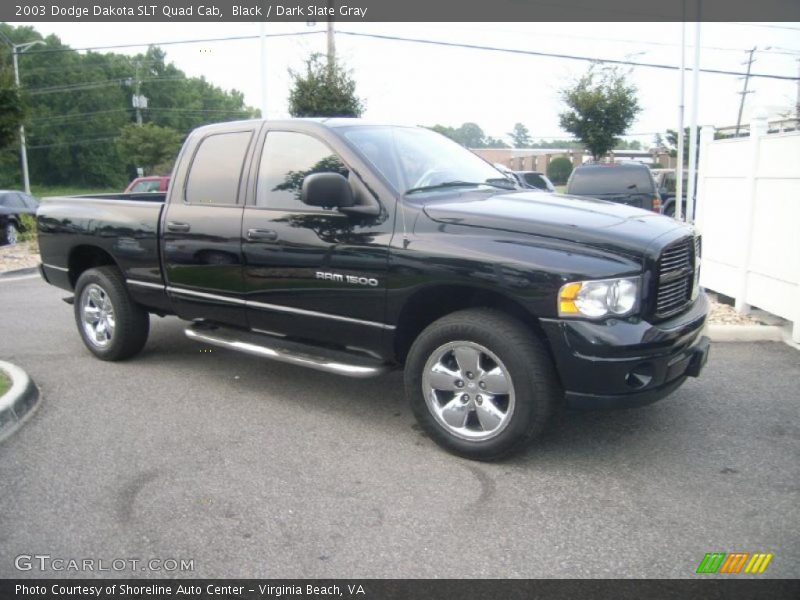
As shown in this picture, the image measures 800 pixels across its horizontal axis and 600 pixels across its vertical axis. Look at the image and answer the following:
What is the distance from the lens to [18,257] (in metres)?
13.0

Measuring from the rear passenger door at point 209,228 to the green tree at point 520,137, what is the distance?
11631cm

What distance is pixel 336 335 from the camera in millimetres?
4477

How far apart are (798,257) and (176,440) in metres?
5.64

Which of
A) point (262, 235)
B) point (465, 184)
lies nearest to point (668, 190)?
point (465, 184)

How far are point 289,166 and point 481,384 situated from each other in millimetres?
2087

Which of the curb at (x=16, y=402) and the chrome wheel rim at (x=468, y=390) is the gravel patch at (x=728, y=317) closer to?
the chrome wheel rim at (x=468, y=390)

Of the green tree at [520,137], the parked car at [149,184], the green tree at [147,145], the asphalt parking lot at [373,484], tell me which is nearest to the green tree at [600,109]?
the parked car at [149,184]

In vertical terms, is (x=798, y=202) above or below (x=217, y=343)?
above

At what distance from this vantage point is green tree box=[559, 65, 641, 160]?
2517 centimetres

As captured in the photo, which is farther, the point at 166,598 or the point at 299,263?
the point at 299,263

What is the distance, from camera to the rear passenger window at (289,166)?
4559mm

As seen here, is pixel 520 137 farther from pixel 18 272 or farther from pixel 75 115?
pixel 18 272

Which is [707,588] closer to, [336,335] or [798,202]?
[336,335]

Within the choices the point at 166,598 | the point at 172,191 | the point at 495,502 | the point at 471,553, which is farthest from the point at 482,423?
the point at 172,191
